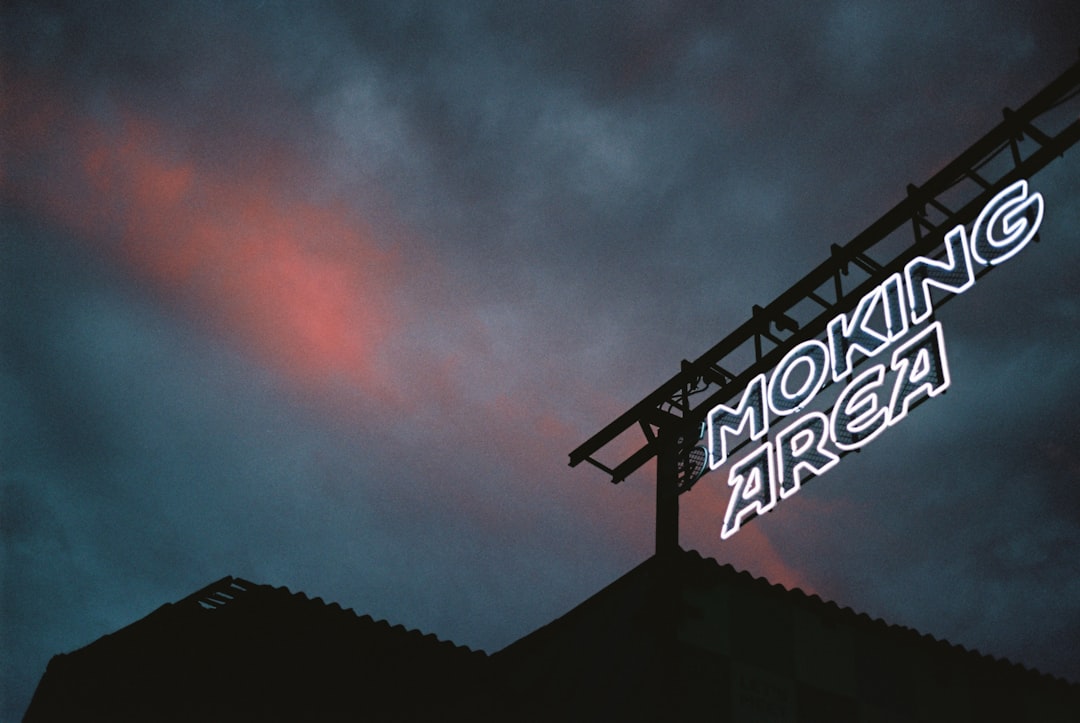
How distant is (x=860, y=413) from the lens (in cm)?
1087

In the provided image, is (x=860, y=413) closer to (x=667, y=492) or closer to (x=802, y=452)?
(x=802, y=452)

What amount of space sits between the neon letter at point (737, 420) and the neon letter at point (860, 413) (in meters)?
1.23

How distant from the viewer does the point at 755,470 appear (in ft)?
38.1

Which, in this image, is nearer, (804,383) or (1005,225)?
(1005,225)

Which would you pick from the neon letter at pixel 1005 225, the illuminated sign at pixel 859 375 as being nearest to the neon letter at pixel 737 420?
the illuminated sign at pixel 859 375

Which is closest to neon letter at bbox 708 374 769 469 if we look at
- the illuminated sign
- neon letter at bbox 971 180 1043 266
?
the illuminated sign

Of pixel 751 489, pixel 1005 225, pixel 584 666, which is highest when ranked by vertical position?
pixel 1005 225

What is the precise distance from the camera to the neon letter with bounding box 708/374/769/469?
40.0ft

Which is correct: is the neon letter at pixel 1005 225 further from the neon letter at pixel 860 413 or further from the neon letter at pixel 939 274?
the neon letter at pixel 860 413

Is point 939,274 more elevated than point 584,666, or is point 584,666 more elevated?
point 939,274

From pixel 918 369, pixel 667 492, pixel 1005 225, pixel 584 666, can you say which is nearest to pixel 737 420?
pixel 667 492

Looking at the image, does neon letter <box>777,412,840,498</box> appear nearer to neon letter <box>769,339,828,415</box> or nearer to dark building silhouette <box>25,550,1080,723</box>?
neon letter <box>769,339,828,415</box>

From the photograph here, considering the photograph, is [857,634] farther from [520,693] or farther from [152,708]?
[152,708]

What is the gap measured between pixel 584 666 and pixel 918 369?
18.9 ft
